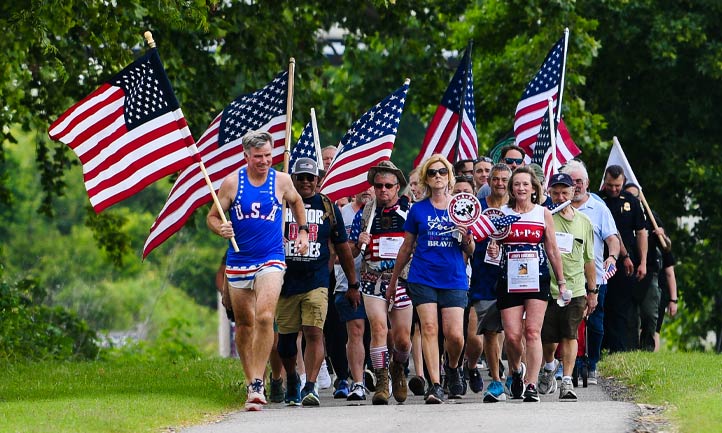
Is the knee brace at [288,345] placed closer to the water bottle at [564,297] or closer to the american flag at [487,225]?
the american flag at [487,225]

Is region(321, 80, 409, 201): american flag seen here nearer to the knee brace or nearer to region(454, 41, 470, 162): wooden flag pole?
region(454, 41, 470, 162): wooden flag pole

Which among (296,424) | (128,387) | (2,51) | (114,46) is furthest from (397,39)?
(296,424)

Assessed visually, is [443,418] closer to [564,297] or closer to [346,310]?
[564,297]

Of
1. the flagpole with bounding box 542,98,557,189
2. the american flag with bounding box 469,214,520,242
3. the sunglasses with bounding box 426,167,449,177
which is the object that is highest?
the flagpole with bounding box 542,98,557,189

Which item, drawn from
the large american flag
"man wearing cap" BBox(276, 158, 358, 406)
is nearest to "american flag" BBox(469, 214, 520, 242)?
"man wearing cap" BBox(276, 158, 358, 406)

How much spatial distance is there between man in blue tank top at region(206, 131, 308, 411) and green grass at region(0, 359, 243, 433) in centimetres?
67

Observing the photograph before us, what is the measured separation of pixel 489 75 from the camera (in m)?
28.9

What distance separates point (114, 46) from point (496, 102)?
9.81 metres

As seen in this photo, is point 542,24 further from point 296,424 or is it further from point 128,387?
point 296,424

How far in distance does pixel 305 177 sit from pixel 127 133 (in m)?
1.52

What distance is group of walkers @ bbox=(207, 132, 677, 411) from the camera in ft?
46.4

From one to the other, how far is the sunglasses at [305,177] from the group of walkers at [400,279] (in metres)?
0.01

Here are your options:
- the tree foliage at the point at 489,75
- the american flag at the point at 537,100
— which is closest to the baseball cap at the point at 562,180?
the american flag at the point at 537,100

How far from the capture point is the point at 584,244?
51.3ft
